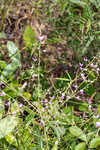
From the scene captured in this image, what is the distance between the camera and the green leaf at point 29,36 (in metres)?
1.99

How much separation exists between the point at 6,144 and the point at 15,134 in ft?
0.37

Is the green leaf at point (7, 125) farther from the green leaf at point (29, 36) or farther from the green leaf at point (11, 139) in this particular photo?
the green leaf at point (29, 36)

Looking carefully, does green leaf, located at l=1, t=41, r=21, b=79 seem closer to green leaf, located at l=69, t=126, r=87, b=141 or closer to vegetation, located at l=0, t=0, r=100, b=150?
vegetation, located at l=0, t=0, r=100, b=150

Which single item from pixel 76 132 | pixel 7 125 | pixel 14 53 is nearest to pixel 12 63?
pixel 14 53

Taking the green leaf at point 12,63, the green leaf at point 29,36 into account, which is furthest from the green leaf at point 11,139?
the green leaf at point 29,36

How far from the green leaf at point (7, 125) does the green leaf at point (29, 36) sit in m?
0.68

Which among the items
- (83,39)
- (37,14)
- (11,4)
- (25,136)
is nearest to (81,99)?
(83,39)

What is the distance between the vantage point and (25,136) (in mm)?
1461

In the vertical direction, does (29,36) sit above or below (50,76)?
above

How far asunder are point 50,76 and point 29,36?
346 mm

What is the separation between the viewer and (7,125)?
145cm

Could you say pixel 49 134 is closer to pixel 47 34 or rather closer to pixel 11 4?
pixel 47 34

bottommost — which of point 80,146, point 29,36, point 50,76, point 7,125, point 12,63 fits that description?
point 80,146

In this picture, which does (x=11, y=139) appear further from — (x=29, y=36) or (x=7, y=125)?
(x=29, y=36)
